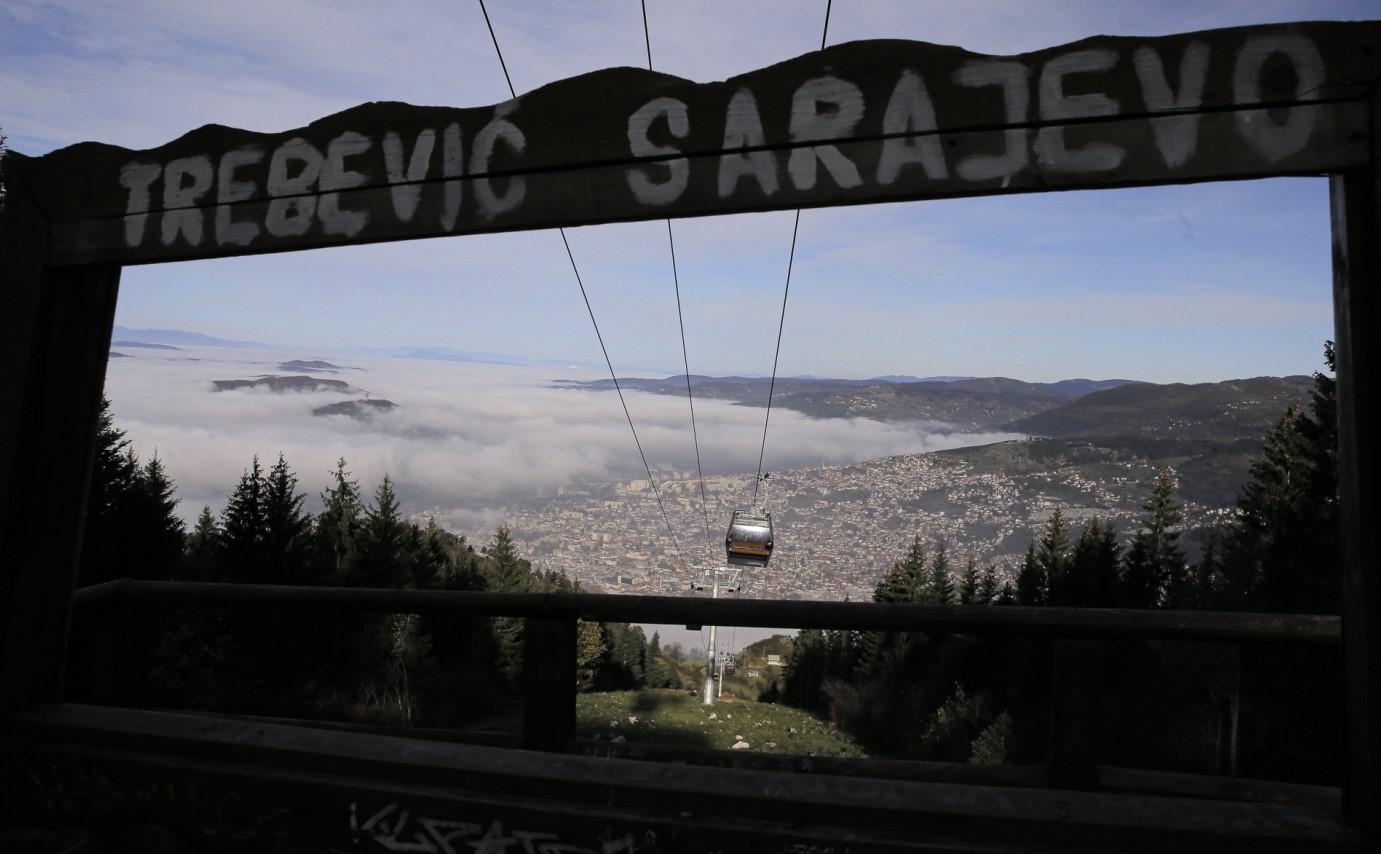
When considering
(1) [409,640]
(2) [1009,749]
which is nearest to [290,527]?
(1) [409,640]

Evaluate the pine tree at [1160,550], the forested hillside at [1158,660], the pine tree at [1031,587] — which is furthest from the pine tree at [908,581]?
the pine tree at [1160,550]

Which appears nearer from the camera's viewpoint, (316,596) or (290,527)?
(316,596)

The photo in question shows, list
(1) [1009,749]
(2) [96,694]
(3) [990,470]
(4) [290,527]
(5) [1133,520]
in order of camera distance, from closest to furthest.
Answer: (2) [96,694], (1) [1009,749], (4) [290,527], (5) [1133,520], (3) [990,470]

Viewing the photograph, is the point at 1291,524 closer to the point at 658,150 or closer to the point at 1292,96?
the point at 1292,96

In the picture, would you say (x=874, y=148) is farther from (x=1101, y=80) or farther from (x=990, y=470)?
(x=990, y=470)

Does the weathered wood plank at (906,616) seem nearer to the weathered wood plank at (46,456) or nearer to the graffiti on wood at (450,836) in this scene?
the graffiti on wood at (450,836)

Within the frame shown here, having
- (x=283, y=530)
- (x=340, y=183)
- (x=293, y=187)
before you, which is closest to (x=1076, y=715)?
(x=340, y=183)
